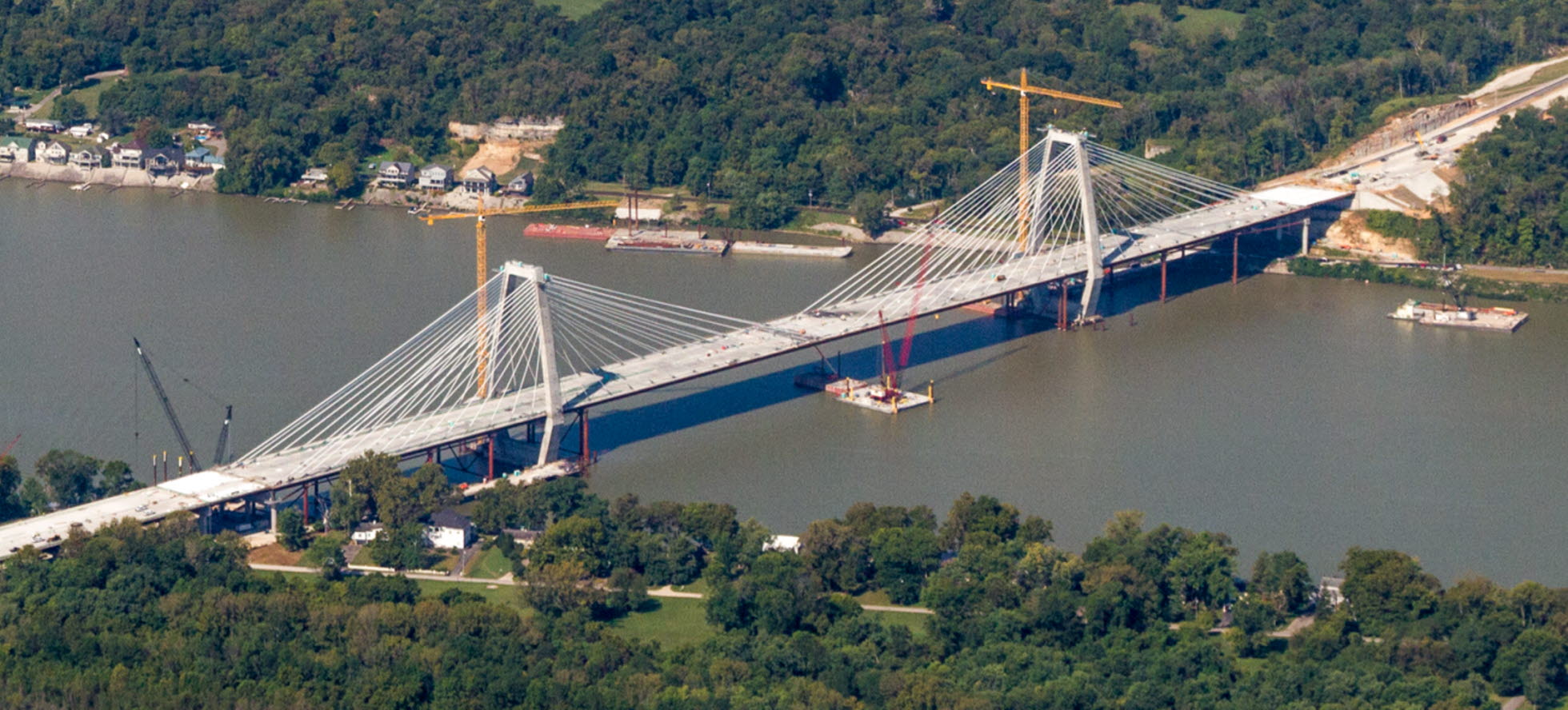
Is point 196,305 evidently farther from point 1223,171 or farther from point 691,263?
point 1223,171

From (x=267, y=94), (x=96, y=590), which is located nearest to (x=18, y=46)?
(x=267, y=94)

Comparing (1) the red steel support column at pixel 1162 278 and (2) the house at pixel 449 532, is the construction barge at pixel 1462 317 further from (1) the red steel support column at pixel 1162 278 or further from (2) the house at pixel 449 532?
(2) the house at pixel 449 532

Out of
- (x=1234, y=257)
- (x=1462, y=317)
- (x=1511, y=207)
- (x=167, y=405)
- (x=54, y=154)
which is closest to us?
(x=167, y=405)

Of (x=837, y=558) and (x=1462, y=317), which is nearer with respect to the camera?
(x=837, y=558)

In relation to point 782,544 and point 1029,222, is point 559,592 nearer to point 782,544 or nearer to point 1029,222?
point 782,544

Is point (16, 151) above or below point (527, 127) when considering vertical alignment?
below

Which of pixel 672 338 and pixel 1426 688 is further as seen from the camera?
pixel 672 338

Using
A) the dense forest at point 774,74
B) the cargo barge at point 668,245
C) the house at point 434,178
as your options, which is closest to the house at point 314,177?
the dense forest at point 774,74

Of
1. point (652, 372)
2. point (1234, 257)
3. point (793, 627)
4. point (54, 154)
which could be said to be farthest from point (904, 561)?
point (54, 154)
